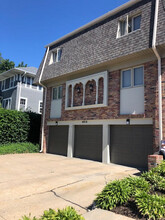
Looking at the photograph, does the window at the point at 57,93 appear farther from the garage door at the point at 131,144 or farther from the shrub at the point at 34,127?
the garage door at the point at 131,144

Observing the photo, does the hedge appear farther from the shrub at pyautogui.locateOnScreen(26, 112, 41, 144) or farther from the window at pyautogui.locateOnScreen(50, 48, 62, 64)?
the window at pyautogui.locateOnScreen(50, 48, 62, 64)

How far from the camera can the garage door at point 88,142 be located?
1085 cm

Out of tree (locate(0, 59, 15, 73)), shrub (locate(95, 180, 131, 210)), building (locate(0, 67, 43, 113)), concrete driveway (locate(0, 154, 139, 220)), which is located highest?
tree (locate(0, 59, 15, 73))

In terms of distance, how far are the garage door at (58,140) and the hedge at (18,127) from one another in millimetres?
2065

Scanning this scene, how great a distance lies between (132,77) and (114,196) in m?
7.18

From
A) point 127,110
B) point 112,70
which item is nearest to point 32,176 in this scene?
point 127,110

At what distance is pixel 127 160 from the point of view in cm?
941

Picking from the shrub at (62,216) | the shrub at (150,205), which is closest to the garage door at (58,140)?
the shrub at (150,205)

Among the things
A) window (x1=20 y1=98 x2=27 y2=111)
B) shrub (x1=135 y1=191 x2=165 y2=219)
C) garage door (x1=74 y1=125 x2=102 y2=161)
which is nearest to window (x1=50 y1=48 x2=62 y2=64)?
garage door (x1=74 y1=125 x2=102 y2=161)

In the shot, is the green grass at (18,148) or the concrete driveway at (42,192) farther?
the green grass at (18,148)

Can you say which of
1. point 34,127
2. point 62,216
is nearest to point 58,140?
point 34,127

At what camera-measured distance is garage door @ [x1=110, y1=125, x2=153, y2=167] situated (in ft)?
28.8

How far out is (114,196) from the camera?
3621 millimetres

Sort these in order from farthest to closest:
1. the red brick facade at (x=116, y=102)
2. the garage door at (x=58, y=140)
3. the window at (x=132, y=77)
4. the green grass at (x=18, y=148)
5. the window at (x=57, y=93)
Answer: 1. the window at (x=57, y=93)
2. the garage door at (x=58, y=140)
3. the green grass at (x=18, y=148)
4. the window at (x=132, y=77)
5. the red brick facade at (x=116, y=102)
